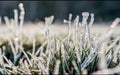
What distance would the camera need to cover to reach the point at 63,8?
19.9 m

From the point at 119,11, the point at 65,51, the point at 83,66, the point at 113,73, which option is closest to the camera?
the point at 113,73

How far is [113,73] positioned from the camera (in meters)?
2.17

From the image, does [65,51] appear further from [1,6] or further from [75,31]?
[1,6]

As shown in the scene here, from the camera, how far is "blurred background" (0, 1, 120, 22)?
62.9 feet

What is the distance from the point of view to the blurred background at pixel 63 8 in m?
19.2

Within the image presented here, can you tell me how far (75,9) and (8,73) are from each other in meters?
17.3

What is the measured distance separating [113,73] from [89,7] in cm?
1772

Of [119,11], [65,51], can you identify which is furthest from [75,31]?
[119,11]

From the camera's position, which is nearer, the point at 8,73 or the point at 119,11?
the point at 8,73

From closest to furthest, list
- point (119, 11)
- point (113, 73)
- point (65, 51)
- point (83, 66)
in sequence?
point (113, 73) → point (83, 66) → point (65, 51) → point (119, 11)

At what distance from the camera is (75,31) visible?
2.48m

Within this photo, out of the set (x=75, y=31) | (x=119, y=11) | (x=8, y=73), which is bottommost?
(x=119, y=11)

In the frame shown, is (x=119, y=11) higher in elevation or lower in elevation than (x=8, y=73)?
lower

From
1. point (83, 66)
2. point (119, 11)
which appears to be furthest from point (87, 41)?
point (119, 11)
